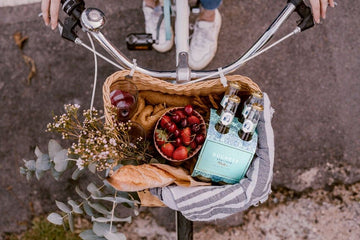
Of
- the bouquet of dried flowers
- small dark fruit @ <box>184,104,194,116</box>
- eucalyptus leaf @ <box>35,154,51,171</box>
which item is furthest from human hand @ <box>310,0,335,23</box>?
eucalyptus leaf @ <box>35,154,51,171</box>

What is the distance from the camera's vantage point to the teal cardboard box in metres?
1.33

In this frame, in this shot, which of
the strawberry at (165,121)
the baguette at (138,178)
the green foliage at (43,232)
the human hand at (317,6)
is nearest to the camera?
the baguette at (138,178)

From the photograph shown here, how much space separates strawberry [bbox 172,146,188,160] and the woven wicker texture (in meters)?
0.26

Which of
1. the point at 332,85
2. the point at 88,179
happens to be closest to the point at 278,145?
the point at 332,85

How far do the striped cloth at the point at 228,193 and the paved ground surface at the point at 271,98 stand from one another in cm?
95

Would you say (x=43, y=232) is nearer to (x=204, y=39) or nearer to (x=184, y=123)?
(x=184, y=123)

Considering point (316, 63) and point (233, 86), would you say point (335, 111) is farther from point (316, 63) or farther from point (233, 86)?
point (233, 86)

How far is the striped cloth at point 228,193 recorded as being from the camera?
127 cm

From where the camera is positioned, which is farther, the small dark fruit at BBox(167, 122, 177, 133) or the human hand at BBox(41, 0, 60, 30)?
the small dark fruit at BBox(167, 122, 177, 133)

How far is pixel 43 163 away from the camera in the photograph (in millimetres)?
1340

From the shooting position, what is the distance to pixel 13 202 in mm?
2287

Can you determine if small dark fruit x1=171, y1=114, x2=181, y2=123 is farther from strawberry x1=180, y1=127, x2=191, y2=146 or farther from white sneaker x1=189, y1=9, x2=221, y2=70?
white sneaker x1=189, y1=9, x2=221, y2=70

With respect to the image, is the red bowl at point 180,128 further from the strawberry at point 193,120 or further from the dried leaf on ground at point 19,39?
the dried leaf on ground at point 19,39

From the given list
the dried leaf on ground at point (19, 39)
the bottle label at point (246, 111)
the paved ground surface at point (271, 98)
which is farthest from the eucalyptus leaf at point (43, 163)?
the dried leaf on ground at point (19, 39)
